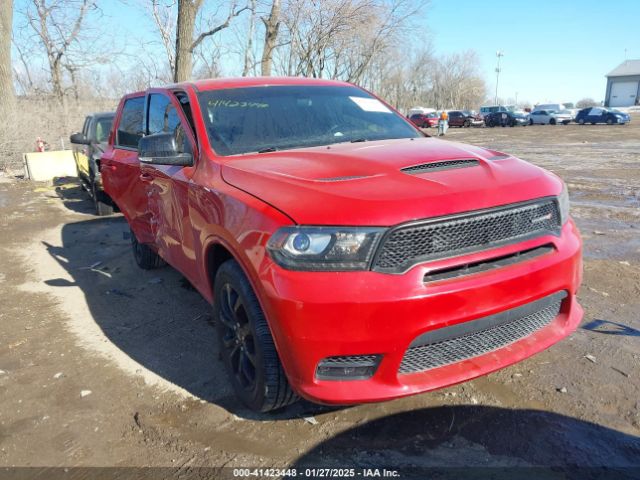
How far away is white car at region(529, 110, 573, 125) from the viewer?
4038 cm

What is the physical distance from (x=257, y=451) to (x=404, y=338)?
3.35 ft

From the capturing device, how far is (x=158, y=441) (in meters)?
2.65

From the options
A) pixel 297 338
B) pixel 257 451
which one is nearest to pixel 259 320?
pixel 297 338

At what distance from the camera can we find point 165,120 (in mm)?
4066

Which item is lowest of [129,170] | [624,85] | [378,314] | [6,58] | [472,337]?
[472,337]

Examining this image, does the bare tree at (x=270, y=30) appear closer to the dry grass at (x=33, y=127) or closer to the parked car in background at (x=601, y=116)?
the dry grass at (x=33, y=127)

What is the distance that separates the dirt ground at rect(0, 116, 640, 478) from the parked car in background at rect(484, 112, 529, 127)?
39.2 metres

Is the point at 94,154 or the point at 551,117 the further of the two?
the point at 551,117

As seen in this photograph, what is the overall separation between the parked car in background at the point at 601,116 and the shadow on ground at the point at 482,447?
4051 centimetres

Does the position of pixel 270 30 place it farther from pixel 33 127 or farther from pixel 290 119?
pixel 290 119

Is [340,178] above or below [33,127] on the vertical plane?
below

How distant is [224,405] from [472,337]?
59.5 inches

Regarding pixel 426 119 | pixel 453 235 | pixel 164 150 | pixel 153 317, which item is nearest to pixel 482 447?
pixel 453 235

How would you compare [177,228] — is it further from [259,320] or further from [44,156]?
[44,156]
